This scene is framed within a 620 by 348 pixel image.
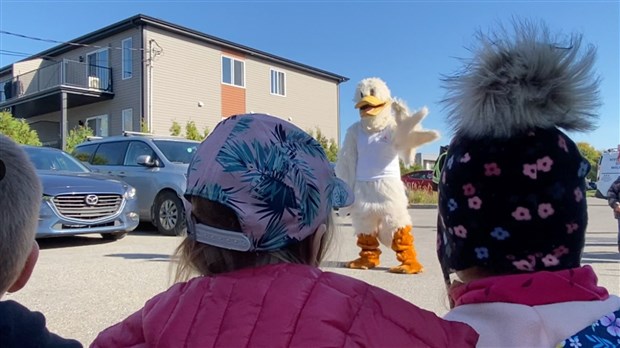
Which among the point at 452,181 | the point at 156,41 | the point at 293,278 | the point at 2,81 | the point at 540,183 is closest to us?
the point at 293,278

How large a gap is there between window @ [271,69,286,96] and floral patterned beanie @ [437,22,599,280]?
28.7 meters

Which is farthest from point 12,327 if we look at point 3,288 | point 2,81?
point 2,81

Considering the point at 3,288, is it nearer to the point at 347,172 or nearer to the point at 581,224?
the point at 581,224

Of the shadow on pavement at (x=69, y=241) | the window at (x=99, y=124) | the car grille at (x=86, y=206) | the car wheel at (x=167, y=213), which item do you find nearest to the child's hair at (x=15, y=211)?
the car grille at (x=86, y=206)

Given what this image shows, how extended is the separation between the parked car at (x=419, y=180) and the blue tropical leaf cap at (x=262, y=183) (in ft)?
70.6

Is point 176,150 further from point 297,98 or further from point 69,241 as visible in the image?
point 297,98

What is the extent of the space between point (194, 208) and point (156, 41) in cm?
2482

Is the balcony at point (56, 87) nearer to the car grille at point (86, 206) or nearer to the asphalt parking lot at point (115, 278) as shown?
the asphalt parking lot at point (115, 278)

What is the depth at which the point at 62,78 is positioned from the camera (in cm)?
2692

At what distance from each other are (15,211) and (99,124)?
27585 mm

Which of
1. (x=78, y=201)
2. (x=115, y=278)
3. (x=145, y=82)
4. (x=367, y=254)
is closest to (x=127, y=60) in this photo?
(x=145, y=82)

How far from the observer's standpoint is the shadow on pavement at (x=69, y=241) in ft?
26.2

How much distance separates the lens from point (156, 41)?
24.6m

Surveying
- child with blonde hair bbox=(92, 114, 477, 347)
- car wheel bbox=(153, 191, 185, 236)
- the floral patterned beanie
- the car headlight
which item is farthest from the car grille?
the floral patterned beanie
